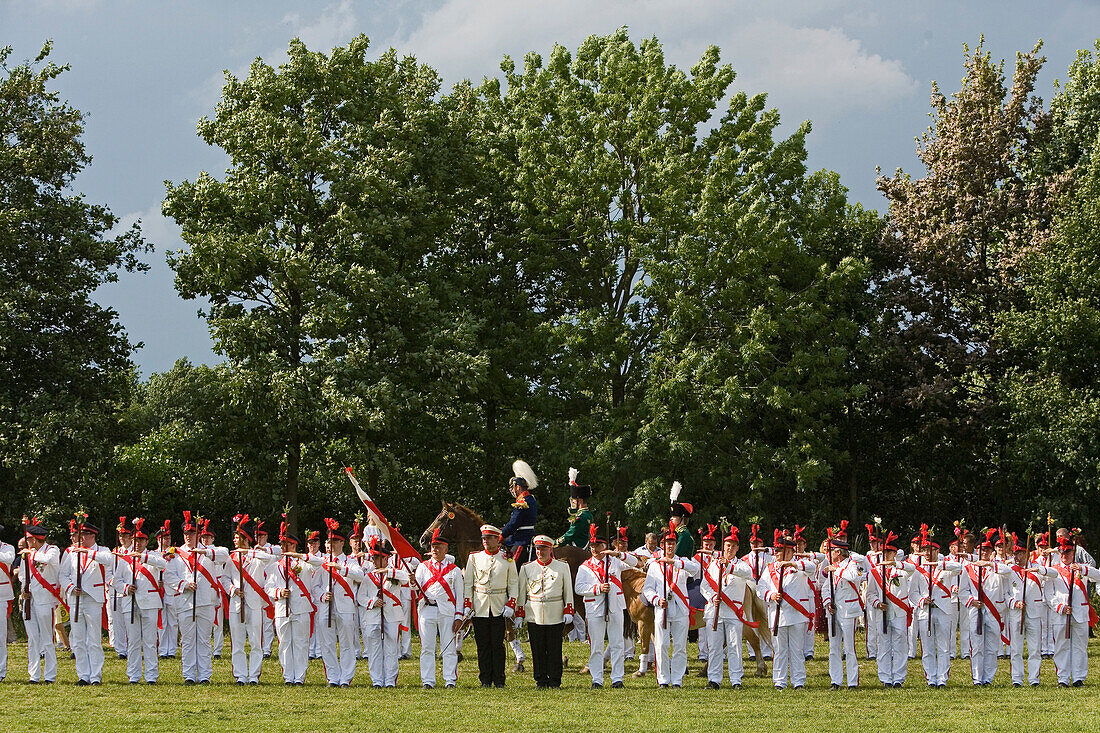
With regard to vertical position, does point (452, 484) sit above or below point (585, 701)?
above

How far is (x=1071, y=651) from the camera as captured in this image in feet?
51.8

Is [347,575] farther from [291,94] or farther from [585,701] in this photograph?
[291,94]

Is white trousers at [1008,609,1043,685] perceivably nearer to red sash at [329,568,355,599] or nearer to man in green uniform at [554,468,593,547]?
man in green uniform at [554,468,593,547]

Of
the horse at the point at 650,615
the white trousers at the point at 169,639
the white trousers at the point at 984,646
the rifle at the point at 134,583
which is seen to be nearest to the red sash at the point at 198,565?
the rifle at the point at 134,583

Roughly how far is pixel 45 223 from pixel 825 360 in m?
18.0

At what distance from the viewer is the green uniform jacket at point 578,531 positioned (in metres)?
18.8

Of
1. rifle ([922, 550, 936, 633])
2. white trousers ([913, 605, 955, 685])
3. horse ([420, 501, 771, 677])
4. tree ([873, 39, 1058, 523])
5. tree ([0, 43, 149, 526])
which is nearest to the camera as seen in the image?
white trousers ([913, 605, 955, 685])

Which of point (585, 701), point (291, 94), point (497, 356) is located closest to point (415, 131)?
point (291, 94)

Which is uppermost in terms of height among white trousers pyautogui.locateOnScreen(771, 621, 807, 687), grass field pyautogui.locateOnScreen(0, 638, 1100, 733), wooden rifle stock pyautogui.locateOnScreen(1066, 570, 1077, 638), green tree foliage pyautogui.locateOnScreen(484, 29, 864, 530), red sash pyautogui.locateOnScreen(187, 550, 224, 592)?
green tree foliage pyautogui.locateOnScreen(484, 29, 864, 530)

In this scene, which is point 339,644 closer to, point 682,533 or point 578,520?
point 578,520

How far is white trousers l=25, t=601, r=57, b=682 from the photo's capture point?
1534 cm

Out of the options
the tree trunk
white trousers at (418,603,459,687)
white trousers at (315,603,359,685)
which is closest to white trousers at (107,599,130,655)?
white trousers at (315,603,359,685)

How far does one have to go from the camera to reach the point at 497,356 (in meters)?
31.9

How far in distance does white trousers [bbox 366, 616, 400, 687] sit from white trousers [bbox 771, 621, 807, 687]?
170 inches
